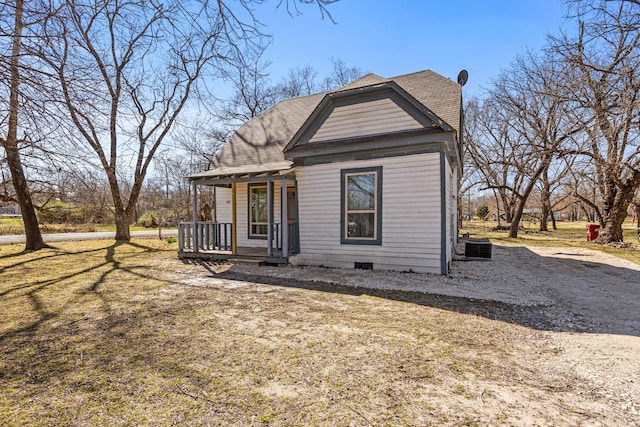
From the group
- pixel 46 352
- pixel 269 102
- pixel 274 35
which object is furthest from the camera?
pixel 269 102

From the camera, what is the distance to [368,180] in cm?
793

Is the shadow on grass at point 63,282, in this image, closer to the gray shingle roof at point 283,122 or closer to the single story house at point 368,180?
the single story house at point 368,180

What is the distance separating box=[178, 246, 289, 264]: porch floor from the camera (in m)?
8.66

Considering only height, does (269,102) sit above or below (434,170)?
above

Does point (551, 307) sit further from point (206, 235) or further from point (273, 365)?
point (206, 235)

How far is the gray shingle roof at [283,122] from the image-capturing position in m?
8.95

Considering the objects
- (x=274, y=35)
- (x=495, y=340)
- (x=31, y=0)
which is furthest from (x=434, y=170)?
(x=31, y=0)

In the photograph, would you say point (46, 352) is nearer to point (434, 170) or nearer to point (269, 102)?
point (434, 170)

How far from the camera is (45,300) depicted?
5.28m

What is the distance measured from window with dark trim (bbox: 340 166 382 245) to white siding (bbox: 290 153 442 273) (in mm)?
126

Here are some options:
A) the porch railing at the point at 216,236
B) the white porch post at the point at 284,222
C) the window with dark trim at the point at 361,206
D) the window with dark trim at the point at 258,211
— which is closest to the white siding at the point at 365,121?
the window with dark trim at the point at 361,206

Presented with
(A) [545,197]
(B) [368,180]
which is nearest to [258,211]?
(B) [368,180]

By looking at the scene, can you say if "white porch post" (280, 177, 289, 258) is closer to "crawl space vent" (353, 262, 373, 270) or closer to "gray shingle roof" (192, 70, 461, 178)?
"gray shingle roof" (192, 70, 461, 178)

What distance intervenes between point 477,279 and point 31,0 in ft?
27.7
